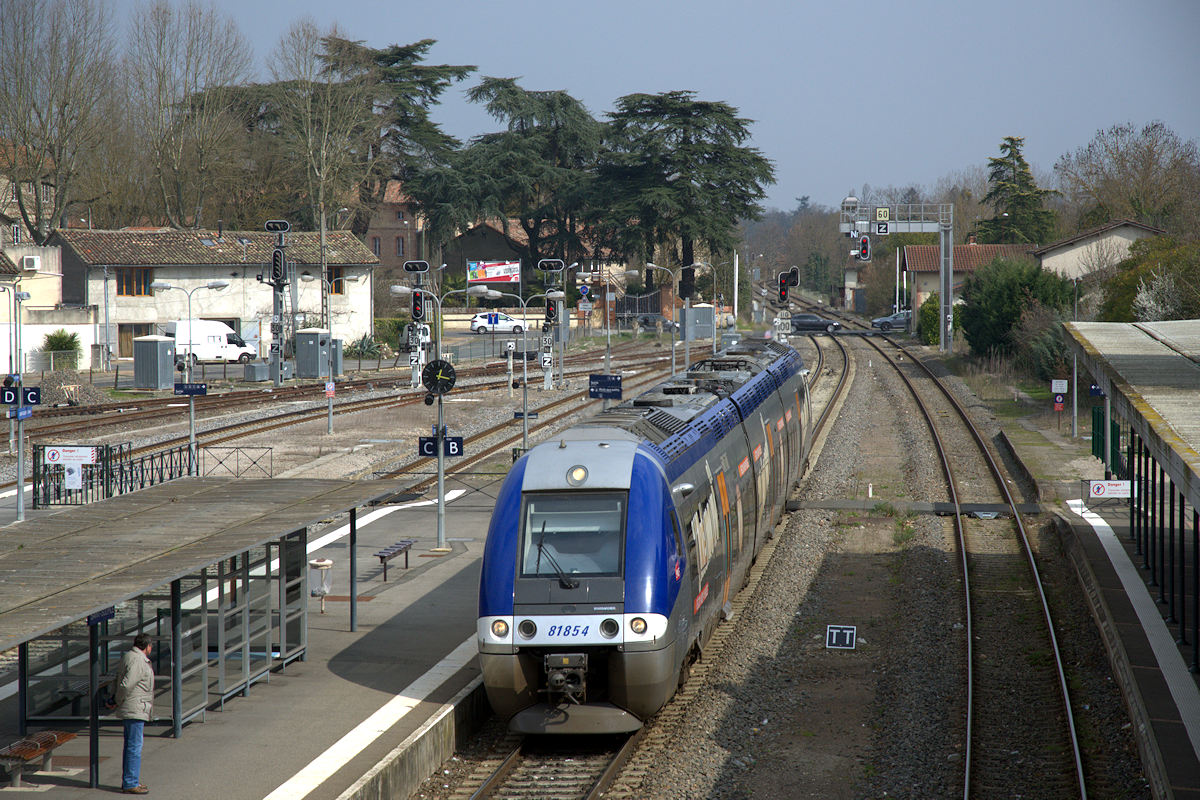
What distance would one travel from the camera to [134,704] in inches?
374

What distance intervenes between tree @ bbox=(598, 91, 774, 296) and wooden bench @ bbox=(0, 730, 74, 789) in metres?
64.3

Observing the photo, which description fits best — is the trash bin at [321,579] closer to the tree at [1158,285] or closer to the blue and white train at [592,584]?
the blue and white train at [592,584]

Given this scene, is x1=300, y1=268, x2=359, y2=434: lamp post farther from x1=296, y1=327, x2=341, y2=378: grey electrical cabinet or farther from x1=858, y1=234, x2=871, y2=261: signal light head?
x1=858, y1=234, x2=871, y2=261: signal light head

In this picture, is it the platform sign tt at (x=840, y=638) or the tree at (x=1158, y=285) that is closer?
the platform sign tt at (x=840, y=638)

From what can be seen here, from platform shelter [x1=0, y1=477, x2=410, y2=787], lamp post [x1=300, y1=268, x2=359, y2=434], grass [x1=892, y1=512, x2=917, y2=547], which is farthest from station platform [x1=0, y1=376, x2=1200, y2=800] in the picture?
lamp post [x1=300, y1=268, x2=359, y2=434]

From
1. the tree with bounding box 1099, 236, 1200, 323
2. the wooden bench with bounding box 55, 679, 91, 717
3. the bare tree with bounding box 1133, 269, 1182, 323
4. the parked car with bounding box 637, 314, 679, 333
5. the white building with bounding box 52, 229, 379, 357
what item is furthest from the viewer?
the parked car with bounding box 637, 314, 679, 333

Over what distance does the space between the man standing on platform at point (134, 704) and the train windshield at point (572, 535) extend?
3356mm

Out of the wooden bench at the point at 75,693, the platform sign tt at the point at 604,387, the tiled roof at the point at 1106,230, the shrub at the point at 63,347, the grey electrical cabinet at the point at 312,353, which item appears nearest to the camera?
the wooden bench at the point at 75,693

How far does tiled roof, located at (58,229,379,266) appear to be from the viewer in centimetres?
5750

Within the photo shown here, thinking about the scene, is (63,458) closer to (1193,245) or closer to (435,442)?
(435,442)

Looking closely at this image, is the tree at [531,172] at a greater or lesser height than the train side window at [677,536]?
greater

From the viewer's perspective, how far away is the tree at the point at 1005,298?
158 ft

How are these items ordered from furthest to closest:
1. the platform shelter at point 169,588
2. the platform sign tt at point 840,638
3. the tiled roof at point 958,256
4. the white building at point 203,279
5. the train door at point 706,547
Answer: the tiled roof at point 958,256, the white building at point 203,279, the platform sign tt at point 840,638, the train door at point 706,547, the platform shelter at point 169,588

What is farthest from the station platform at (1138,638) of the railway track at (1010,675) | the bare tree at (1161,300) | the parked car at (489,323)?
the parked car at (489,323)
